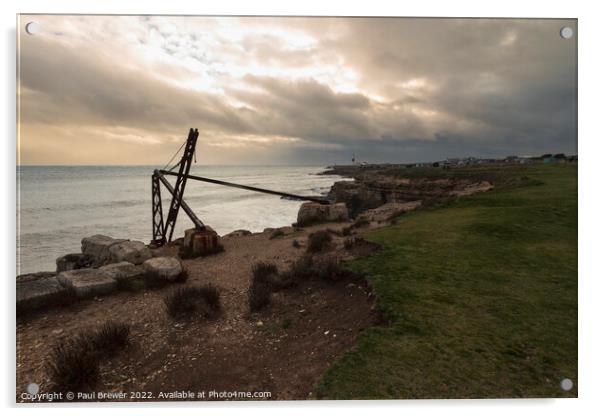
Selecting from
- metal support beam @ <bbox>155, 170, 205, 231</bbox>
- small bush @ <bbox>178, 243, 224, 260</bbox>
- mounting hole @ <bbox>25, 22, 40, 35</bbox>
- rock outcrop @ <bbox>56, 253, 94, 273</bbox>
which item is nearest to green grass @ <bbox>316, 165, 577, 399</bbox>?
small bush @ <bbox>178, 243, 224, 260</bbox>

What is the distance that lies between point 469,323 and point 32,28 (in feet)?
27.5

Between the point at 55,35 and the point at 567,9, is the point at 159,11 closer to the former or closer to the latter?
the point at 55,35

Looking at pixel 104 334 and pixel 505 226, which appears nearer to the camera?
pixel 104 334

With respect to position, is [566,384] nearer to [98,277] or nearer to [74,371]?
[74,371]

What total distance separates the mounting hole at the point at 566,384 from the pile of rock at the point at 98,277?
736 centimetres

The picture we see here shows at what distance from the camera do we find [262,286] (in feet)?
19.9

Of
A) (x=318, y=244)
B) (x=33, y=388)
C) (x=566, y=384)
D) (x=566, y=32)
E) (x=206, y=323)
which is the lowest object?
(x=33, y=388)

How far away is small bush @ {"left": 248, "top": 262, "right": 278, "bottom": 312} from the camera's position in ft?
17.7

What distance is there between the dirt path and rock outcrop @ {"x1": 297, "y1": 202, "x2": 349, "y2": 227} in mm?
8528

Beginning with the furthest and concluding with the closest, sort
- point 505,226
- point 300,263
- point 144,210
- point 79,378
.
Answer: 1. point 144,210
2. point 505,226
3. point 300,263
4. point 79,378

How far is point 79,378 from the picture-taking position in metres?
3.85

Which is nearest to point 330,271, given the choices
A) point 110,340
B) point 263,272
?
point 263,272

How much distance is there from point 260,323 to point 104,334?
2.32 meters

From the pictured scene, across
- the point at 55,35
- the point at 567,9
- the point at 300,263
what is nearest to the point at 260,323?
the point at 300,263
